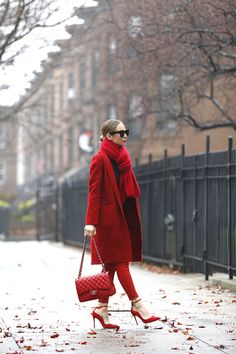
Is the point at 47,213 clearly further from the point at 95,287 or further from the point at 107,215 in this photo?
the point at 95,287

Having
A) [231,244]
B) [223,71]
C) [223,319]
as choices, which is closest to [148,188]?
[223,71]

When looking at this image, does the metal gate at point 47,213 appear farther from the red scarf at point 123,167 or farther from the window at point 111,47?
the red scarf at point 123,167

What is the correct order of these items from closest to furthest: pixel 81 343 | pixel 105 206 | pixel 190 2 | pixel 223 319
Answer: pixel 81 343
pixel 105 206
pixel 223 319
pixel 190 2

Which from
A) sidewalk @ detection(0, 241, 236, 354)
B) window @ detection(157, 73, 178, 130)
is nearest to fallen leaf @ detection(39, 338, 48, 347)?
sidewalk @ detection(0, 241, 236, 354)

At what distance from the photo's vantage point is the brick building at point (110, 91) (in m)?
20.7

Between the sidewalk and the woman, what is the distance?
30cm

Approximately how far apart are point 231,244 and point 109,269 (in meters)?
A: 4.40

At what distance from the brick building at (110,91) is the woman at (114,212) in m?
8.72

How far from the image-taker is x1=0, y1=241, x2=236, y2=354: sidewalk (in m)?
8.10

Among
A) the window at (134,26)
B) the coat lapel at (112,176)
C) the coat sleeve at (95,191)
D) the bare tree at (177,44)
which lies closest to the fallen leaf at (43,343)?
the coat sleeve at (95,191)

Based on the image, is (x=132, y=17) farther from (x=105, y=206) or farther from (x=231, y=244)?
(x=105, y=206)

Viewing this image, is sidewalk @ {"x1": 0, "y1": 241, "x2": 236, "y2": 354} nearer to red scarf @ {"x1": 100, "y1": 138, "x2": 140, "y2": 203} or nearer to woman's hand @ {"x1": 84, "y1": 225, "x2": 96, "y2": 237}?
woman's hand @ {"x1": 84, "y1": 225, "x2": 96, "y2": 237}

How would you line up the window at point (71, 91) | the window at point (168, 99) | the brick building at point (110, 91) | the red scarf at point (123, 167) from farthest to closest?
the window at point (71, 91) < the window at point (168, 99) < the brick building at point (110, 91) < the red scarf at point (123, 167)

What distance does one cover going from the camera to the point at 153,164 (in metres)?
18.3
